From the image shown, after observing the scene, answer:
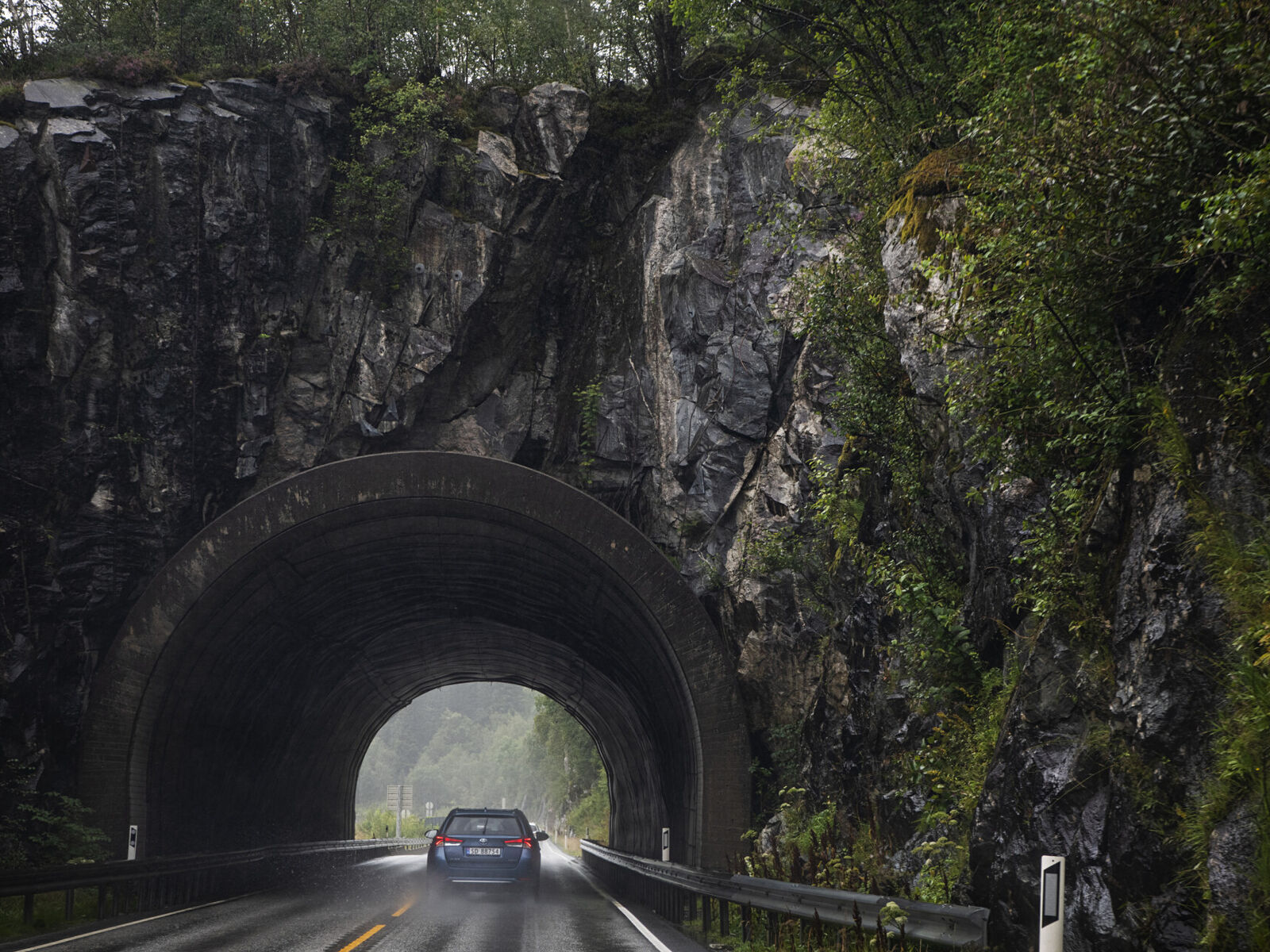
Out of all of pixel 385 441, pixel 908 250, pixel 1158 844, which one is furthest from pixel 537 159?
pixel 1158 844

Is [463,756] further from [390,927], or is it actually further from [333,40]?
[390,927]

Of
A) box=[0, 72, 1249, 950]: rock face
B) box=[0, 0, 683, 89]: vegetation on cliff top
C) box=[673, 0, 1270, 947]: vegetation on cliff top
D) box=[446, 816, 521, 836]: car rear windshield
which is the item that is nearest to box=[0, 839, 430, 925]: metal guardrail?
box=[0, 72, 1249, 950]: rock face

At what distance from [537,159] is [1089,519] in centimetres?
1666

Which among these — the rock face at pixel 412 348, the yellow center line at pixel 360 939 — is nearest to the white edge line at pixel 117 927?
the yellow center line at pixel 360 939

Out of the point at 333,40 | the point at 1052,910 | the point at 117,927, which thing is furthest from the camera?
the point at 333,40

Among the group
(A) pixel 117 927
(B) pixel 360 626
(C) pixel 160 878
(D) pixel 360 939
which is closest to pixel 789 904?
(D) pixel 360 939

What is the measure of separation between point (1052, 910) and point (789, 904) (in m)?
3.95

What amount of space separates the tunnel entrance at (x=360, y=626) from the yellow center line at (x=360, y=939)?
652cm

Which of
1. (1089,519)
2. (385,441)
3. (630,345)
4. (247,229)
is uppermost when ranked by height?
(247,229)

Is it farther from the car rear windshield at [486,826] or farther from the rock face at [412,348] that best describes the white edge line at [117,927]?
the rock face at [412,348]

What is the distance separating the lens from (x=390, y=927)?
12078mm

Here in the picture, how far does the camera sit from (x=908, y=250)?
1247 cm

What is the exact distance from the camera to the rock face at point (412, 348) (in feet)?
56.9

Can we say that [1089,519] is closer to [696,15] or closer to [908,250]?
[908,250]
